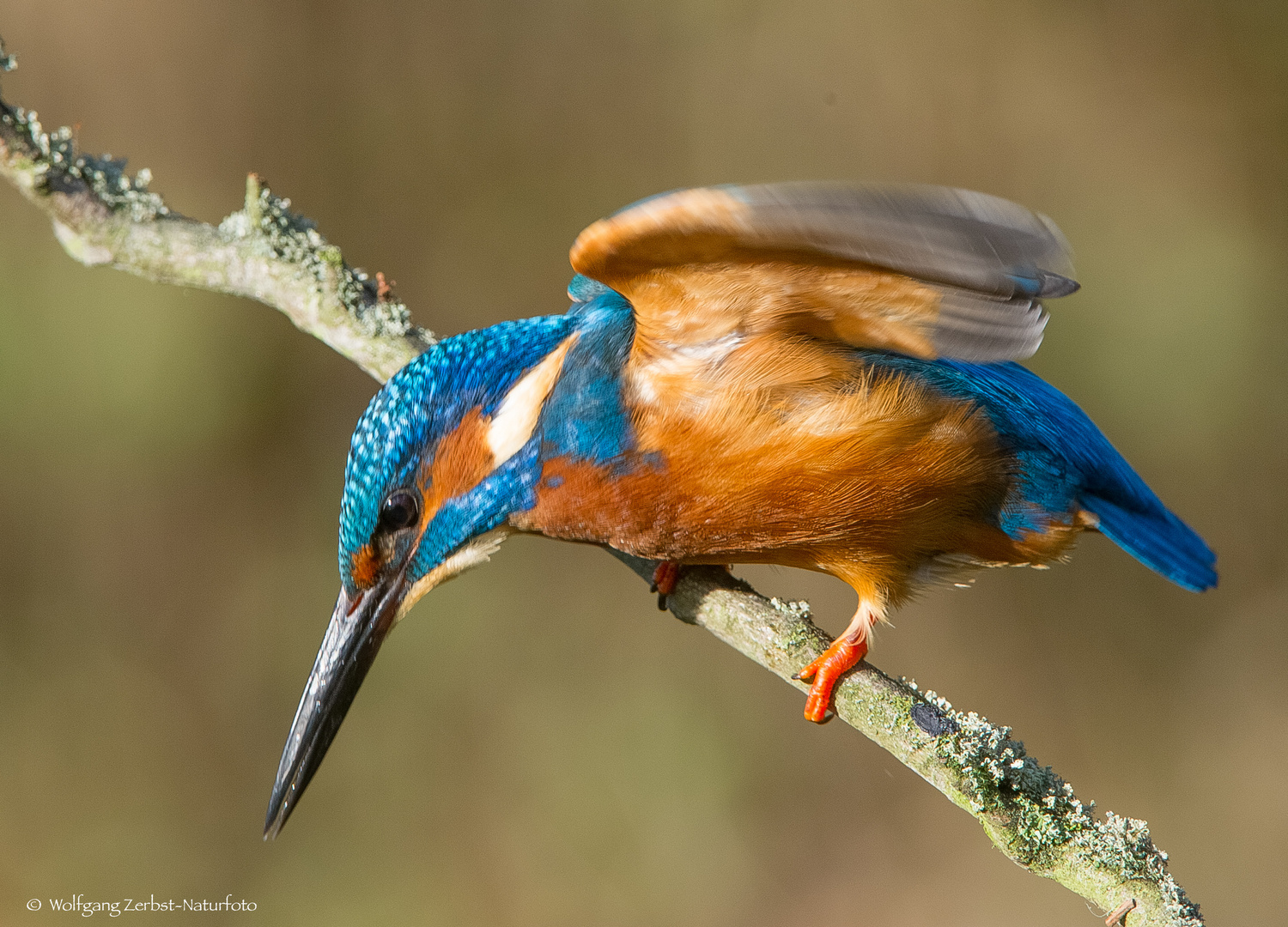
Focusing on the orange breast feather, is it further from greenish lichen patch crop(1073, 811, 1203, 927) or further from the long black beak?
greenish lichen patch crop(1073, 811, 1203, 927)

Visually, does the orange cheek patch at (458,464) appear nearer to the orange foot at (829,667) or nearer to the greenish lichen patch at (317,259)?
the greenish lichen patch at (317,259)

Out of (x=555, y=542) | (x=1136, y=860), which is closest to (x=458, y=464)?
(x=1136, y=860)

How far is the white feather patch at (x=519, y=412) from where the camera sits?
6.01 ft

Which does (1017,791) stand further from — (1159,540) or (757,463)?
(1159,540)

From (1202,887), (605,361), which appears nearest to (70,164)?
(605,361)

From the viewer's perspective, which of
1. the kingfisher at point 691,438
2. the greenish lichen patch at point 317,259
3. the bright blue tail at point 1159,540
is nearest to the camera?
the kingfisher at point 691,438

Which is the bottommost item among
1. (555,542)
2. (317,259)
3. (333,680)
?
(555,542)

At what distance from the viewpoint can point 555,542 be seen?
3.84 metres

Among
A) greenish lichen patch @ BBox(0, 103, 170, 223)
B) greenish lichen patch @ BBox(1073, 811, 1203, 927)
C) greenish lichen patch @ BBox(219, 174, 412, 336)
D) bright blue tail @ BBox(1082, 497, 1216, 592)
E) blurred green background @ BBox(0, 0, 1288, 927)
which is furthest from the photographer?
blurred green background @ BBox(0, 0, 1288, 927)

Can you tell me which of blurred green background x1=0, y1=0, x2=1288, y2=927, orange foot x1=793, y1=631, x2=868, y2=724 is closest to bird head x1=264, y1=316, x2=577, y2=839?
orange foot x1=793, y1=631, x2=868, y2=724

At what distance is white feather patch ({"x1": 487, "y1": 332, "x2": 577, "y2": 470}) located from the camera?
1832mm

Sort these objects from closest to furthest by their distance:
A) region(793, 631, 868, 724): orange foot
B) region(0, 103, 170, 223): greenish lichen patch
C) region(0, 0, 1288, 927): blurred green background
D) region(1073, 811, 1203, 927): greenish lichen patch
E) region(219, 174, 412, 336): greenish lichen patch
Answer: region(1073, 811, 1203, 927): greenish lichen patch < region(793, 631, 868, 724): orange foot < region(0, 103, 170, 223): greenish lichen patch < region(219, 174, 412, 336): greenish lichen patch < region(0, 0, 1288, 927): blurred green background

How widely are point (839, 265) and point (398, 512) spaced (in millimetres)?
835

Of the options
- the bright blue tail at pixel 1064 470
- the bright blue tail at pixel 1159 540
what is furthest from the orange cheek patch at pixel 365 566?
the bright blue tail at pixel 1159 540
